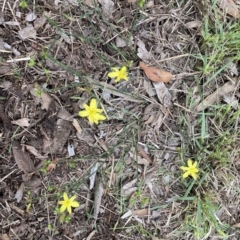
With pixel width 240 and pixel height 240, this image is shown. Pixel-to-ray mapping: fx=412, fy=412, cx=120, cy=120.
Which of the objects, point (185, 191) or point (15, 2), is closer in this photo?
point (15, 2)

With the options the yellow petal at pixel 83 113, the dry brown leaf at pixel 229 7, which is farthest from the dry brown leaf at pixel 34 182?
the dry brown leaf at pixel 229 7

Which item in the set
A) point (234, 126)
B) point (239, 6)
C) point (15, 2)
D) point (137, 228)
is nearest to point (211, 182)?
point (234, 126)

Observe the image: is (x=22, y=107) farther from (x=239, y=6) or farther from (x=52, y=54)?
(x=239, y=6)

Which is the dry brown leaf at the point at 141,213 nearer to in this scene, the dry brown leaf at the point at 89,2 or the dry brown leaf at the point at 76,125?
the dry brown leaf at the point at 76,125

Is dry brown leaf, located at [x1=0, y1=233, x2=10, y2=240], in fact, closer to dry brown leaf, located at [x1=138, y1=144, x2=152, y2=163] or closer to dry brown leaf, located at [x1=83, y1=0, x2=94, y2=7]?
dry brown leaf, located at [x1=138, y1=144, x2=152, y2=163]

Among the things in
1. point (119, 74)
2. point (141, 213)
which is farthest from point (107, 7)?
point (141, 213)
